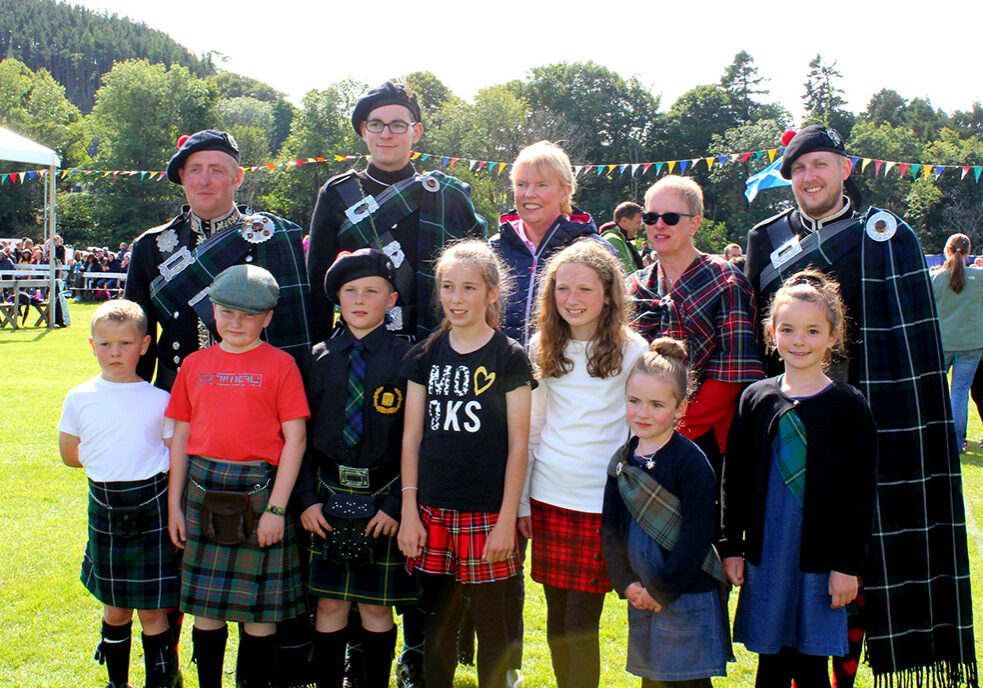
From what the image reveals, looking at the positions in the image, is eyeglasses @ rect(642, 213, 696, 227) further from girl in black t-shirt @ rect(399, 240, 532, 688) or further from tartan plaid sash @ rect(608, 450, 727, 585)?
tartan plaid sash @ rect(608, 450, 727, 585)

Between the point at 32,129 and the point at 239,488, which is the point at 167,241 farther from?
the point at 32,129

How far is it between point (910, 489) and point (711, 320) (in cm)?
94

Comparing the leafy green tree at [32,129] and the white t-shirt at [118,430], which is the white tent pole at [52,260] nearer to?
the white t-shirt at [118,430]

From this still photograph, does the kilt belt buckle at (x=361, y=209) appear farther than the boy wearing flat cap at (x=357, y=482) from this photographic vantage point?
Yes

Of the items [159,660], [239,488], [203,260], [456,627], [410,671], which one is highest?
[203,260]

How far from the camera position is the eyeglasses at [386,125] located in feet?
10.3

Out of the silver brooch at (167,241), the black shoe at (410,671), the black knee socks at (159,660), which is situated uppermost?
the silver brooch at (167,241)

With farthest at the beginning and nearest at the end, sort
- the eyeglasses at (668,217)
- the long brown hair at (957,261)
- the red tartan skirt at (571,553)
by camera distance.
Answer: the long brown hair at (957,261)
the eyeglasses at (668,217)
the red tartan skirt at (571,553)

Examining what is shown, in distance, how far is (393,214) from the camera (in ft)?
10.4

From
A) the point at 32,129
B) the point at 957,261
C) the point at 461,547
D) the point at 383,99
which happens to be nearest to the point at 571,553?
the point at 461,547

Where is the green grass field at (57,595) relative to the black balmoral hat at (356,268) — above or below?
below

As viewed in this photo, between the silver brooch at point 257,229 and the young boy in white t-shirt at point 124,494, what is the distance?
0.57m

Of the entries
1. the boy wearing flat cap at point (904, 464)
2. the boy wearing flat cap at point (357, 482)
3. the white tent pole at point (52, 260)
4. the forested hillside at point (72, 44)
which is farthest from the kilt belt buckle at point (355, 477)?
the forested hillside at point (72, 44)

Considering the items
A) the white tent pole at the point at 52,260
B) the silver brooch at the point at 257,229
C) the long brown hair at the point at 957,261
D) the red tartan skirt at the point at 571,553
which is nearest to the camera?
the red tartan skirt at the point at 571,553
